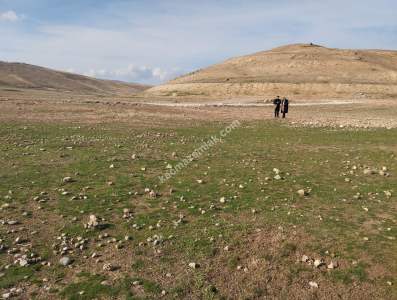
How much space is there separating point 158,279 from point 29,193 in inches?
299

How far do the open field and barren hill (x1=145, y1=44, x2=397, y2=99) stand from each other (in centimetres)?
8012

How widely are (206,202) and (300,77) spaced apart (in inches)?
4442

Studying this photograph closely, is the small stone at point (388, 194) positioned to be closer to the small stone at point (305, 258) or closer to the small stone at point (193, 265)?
the small stone at point (305, 258)

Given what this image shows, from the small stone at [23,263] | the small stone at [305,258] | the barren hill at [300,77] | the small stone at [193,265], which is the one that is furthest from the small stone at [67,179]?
the barren hill at [300,77]

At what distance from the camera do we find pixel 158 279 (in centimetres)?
936

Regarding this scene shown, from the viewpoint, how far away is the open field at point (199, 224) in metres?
9.22

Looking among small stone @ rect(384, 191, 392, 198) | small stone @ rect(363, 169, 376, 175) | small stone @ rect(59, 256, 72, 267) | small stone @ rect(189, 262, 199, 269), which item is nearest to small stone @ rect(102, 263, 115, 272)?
small stone @ rect(59, 256, 72, 267)

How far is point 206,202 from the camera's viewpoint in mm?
13906

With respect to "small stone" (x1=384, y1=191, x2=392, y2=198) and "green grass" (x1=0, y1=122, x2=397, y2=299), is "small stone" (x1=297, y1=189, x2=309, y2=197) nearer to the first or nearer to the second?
"green grass" (x1=0, y1=122, x2=397, y2=299)

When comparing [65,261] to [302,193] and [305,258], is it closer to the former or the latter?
[305,258]

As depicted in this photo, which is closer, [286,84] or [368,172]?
[368,172]

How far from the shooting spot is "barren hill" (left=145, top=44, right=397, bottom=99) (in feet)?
344

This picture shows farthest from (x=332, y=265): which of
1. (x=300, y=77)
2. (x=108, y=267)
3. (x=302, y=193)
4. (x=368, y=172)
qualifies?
(x=300, y=77)

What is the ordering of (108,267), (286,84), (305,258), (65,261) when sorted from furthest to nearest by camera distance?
1. (286,84)
2. (305,258)
3. (65,261)
4. (108,267)
